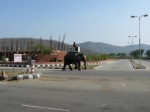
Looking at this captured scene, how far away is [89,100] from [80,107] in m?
1.54

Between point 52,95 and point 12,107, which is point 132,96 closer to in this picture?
point 52,95

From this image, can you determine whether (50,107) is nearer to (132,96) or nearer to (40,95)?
(40,95)

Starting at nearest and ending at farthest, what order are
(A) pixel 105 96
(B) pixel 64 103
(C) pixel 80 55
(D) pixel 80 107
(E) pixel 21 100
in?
(D) pixel 80 107 < (B) pixel 64 103 < (E) pixel 21 100 < (A) pixel 105 96 < (C) pixel 80 55

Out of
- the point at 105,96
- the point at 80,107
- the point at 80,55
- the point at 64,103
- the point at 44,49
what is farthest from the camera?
the point at 44,49

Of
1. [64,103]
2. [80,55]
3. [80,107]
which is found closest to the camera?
[80,107]

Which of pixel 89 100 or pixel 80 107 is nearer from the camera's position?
pixel 80 107

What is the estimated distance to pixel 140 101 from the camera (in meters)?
11.9

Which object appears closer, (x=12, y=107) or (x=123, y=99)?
(x=12, y=107)

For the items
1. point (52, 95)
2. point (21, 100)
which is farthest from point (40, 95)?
point (21, 100)

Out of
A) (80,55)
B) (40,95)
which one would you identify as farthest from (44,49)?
(40,95)

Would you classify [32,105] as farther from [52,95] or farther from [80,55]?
[80,55]

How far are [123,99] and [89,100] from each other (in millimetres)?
1329

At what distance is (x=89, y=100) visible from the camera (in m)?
12.2

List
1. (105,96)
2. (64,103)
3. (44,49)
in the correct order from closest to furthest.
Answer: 1. (64,103)
2. (105,96)
3. (44,49)
